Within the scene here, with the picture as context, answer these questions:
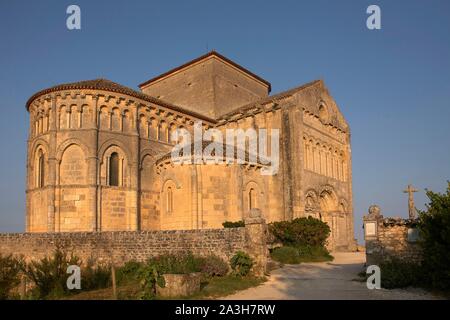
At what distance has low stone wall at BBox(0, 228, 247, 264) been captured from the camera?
47.7 ft

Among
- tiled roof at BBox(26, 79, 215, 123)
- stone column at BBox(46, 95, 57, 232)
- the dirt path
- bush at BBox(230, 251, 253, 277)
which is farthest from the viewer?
tiled roof at BBox(26, 79, 215, 123)

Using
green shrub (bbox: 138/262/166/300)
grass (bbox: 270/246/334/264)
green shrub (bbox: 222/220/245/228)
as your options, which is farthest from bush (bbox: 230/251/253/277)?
grass (bbox: 270/246/334/264)

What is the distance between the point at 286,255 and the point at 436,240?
8.31m

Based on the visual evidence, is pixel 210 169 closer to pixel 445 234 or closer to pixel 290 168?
pixel 290 168

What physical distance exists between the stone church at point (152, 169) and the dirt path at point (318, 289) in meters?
6.78

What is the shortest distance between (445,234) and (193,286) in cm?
726

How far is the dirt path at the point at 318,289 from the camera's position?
10.5 m

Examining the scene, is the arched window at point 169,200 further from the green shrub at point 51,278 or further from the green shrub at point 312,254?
the green shrub at point 51,278

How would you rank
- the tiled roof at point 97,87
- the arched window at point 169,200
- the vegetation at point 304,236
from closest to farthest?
1. the vegetation at point 304,236
2. the arched window at point 169,200
3. the tiled roof at point 97,87

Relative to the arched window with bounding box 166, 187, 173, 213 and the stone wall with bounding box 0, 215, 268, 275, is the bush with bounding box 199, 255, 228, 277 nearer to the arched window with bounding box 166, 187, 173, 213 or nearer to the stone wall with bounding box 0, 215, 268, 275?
the stone wall with bounding box 0, 215, 268, 275

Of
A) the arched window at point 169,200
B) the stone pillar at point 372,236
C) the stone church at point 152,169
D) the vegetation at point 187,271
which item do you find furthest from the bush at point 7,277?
the stone pillar at point 372,236

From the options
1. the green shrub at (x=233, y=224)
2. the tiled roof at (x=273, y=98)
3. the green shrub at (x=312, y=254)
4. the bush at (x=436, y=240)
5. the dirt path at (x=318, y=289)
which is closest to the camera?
the dirt path at (x=318, y=289)

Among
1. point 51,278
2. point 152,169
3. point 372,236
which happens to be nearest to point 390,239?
point 372,236

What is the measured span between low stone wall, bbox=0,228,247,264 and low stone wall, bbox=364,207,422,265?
442cm
